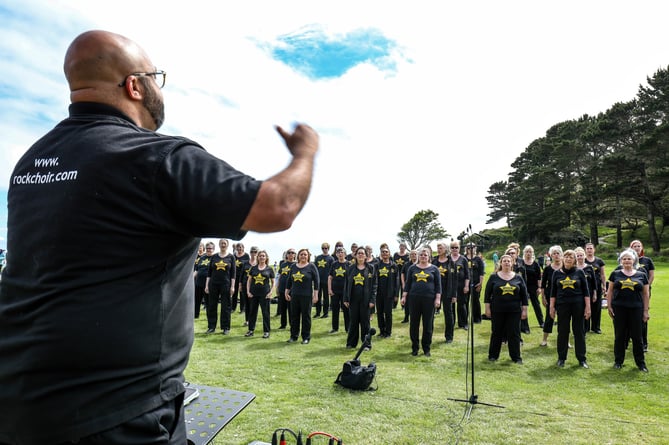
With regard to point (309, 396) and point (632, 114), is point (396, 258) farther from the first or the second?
point (632, 114)

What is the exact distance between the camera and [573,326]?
7949mm

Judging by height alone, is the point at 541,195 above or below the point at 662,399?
above

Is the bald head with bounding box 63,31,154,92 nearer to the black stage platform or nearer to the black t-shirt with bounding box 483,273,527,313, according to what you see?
the black stage platform

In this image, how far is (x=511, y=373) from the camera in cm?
747

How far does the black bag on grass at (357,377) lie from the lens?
20.2 feet

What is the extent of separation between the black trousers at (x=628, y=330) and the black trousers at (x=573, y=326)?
0.57 metres

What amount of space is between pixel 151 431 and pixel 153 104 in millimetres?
1050

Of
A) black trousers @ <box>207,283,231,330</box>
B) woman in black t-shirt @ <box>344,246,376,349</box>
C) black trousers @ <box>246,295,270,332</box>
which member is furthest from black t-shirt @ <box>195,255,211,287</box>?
woman in black t-shirt @ <box>344,246,376,349</box>

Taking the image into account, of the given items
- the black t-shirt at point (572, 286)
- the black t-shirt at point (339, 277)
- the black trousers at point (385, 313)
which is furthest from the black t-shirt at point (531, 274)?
→ the black t-shirt at point (339, 277)

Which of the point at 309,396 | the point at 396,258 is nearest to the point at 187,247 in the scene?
the point at 309,396

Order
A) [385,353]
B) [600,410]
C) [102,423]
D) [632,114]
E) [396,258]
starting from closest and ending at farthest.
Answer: [102,423], [600,410], [385,353], [396,258], [632,114]

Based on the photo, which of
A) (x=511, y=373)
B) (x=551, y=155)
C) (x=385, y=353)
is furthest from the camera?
(x=551, y=155)

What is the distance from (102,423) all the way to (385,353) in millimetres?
8416

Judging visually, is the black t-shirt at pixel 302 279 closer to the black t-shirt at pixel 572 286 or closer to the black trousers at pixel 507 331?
the black trousers at pixel 507 331
